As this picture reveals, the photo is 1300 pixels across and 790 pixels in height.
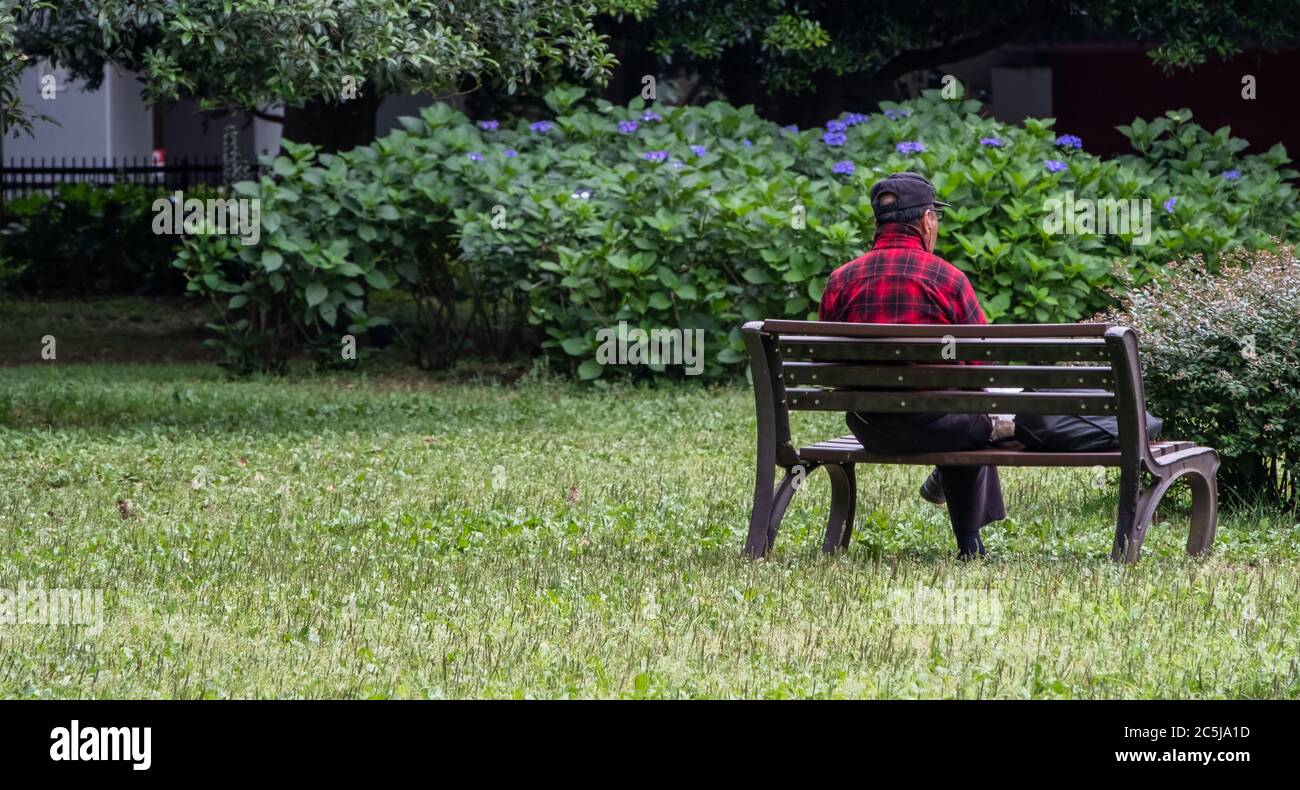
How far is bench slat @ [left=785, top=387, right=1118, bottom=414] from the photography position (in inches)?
221

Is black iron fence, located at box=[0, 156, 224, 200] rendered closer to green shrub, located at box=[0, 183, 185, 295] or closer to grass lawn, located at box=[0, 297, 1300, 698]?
green shrub, located at box=[0, 183, 185, 295]

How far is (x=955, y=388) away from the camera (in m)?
5.74

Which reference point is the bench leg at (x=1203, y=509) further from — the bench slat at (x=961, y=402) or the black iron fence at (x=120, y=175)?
the black iron fence at (x=120, y=175)

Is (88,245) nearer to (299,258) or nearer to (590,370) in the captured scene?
(299,258)

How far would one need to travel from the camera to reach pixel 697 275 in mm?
12641

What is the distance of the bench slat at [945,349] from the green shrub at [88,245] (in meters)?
13.7

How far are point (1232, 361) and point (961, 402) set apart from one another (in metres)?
1.65

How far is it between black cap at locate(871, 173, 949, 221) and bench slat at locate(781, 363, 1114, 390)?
555 millimetres

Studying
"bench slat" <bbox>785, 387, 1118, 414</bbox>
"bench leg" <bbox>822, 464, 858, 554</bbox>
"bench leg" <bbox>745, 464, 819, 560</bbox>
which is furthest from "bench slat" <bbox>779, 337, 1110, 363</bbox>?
"bench leg" <bbox>822, 464, 858, 554</bbox>

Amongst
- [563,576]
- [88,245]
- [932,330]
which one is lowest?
[563,576]

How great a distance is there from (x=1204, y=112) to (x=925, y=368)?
683 inches

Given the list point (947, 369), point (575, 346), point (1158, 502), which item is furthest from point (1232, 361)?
point (575, 346)

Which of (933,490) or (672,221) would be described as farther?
(672,221)

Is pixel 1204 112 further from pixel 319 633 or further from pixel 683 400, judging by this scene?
pixel 319 633
